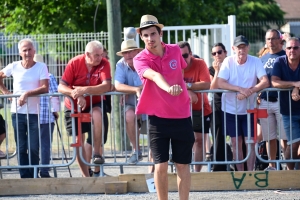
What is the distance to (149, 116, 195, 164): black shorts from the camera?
7.55m

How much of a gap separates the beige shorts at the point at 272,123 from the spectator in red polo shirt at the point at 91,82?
2177 mm

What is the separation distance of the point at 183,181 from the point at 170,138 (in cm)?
47

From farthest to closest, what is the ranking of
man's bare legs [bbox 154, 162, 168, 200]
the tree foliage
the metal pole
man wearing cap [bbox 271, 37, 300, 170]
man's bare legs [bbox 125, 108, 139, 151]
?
the tree foliage < the metal pole < man's bare legs [bbox 125, 108, 139, 151] < man wearing cap [bbox 271, 37, 300, 170] < man's bare legs [bbox 154, 162, 168, 200]

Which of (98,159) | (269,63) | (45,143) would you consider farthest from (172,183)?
(269,63)

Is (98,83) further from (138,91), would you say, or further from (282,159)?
(282,159)

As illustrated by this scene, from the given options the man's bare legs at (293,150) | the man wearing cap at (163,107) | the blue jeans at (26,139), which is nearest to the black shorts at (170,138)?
the man wearing cap at (163,107)

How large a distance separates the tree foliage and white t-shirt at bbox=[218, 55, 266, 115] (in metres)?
11.5

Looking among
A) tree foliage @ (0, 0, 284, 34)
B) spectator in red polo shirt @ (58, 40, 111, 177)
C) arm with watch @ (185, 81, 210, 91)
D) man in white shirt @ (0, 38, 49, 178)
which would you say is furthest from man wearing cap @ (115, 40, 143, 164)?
tree foliage @ (0, 0, 284, 34)

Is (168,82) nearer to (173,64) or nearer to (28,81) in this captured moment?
(173,64)

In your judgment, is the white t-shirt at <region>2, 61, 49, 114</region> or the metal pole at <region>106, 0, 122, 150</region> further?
the metal pole at <region>106, 0, 122, 150</region>

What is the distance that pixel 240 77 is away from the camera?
959 centimetres

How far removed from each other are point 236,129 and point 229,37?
228 inches

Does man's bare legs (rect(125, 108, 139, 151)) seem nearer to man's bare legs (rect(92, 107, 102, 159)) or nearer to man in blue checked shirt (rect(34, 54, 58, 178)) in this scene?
man's bare legs (rect(92, 107, 102, 159))

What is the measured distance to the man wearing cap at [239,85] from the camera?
952 cm
